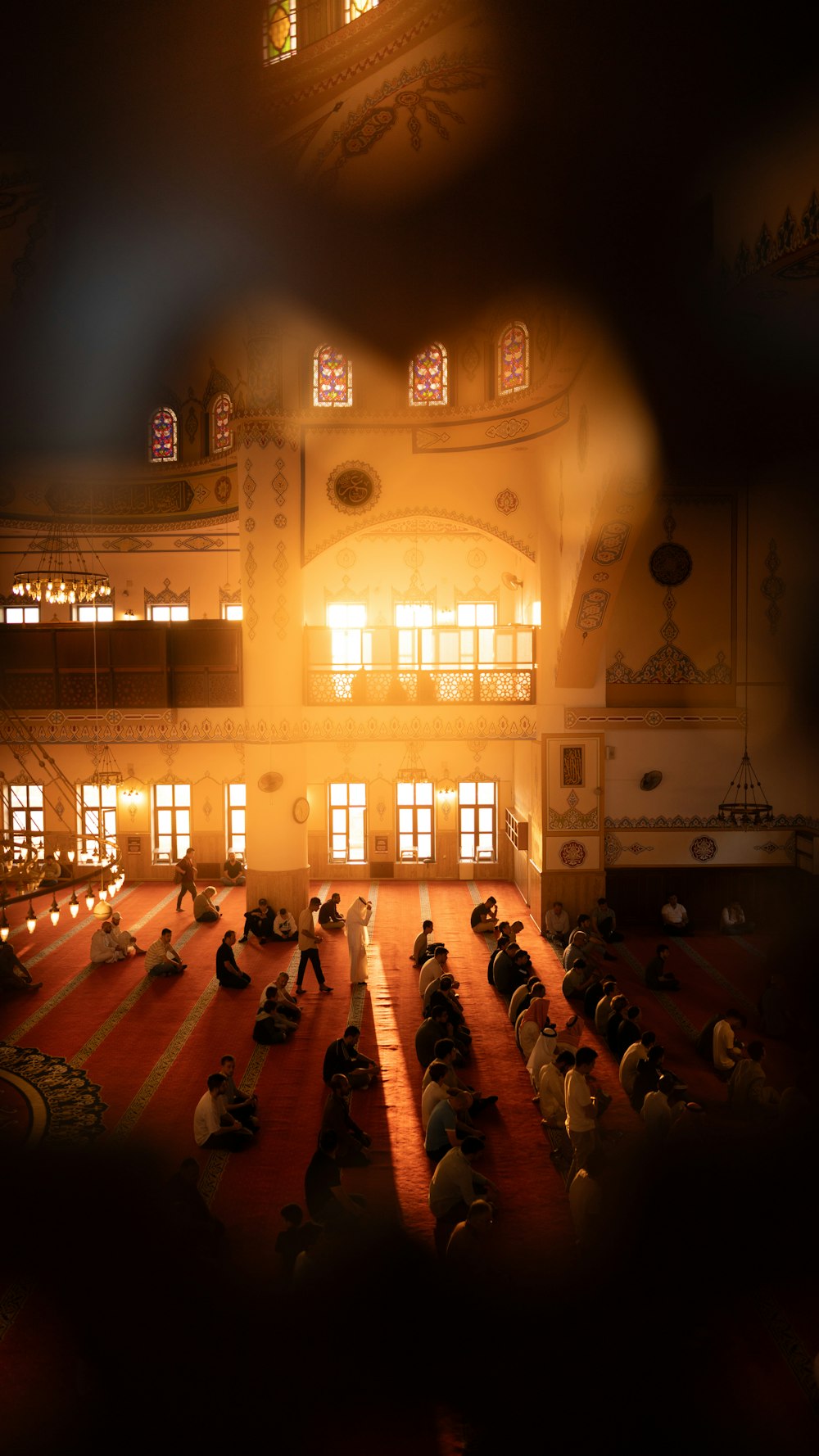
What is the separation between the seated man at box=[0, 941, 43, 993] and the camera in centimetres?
1180

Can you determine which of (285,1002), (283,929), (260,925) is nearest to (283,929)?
(283,929)

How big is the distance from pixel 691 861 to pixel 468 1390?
10457 mm

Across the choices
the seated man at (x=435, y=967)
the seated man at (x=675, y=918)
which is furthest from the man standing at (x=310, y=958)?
the seated man at (x=675, y=918)

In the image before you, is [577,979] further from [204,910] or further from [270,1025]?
[204,910]

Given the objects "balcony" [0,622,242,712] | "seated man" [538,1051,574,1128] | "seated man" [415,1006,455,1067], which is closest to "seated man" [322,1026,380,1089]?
"seated man" [415,1006,455,1067]

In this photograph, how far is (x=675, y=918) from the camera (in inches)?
561

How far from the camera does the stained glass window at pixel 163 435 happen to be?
17938mm

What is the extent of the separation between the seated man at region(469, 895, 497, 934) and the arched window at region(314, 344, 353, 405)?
290 inches

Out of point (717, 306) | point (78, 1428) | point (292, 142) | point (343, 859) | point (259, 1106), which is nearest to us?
point (78, 1428)

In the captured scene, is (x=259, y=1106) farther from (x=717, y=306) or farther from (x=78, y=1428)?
(x=717, y=306)

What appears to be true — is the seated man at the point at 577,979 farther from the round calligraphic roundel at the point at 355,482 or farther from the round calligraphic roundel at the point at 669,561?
the round calligraphic roundel at the point at 355,482

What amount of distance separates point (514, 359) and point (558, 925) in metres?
7.84

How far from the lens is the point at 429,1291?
601 centimetres

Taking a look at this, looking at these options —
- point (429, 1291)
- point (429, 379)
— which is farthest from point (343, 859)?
point (429, 1291)
